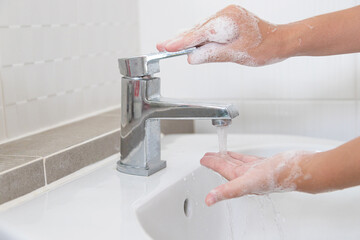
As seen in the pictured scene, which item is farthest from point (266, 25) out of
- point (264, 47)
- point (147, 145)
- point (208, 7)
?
point (208, 7)

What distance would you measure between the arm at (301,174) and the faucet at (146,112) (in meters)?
0.14

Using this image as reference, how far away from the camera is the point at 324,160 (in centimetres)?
55

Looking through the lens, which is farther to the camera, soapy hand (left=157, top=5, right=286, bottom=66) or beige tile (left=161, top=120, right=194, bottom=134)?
beige tile (left=161, top=120, right=194, bottom=134)

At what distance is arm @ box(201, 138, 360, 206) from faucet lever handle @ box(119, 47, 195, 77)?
0.74 feet

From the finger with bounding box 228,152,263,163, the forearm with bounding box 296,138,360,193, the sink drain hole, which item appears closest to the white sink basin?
the sink drain hole

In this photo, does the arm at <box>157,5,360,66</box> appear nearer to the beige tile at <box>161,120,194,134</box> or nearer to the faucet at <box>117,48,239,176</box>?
the faucet at <box>117,48,239,176</box>

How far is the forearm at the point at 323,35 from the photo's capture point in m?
0.73

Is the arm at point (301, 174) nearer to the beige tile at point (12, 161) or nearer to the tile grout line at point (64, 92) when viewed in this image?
the beige tile at point (12, 161)

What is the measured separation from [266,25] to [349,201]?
13.5 inches

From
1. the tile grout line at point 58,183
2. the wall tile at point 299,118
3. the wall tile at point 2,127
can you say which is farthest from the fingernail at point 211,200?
the wall tile at point 299,118

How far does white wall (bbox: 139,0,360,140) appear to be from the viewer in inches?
40.5

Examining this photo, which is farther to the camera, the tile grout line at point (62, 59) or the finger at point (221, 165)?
the tile grout line at point (62, 59)

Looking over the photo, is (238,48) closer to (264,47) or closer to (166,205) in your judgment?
(264,47)

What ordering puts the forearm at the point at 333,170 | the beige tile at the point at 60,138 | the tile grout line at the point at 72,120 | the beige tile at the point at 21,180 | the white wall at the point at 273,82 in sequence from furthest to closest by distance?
1. the white wall at the point at 273,82
2. the tile grout line at the point at 72,120
3. the beige tile at the point at 60,138
4. the beige tile at the point at 21,180
5. the forearm at the point at 333,170
